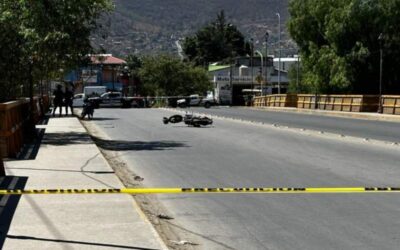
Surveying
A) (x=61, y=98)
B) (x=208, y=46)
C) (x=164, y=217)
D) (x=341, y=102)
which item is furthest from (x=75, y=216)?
(x=208, y=46)

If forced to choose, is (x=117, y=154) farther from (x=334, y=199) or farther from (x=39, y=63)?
(x=334, y=199)

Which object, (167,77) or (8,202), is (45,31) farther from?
(167,77)

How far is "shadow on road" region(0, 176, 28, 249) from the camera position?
8281 millimetres

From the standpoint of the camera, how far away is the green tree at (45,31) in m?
22.4

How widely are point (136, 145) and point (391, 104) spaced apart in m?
28.3

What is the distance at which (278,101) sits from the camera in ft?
239

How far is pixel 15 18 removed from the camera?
22.8 m

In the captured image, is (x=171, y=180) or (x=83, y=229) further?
(x=171, y=180)

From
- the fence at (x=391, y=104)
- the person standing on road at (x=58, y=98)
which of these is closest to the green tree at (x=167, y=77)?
the fence at (x=391, y=104)

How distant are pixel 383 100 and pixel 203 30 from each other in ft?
391

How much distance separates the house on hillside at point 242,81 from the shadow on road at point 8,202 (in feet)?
278

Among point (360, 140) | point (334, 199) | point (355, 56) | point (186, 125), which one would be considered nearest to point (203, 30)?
point (355, 56)

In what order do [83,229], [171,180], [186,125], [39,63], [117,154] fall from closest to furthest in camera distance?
[83,229]
[171,180]
[117,154]
[39,63]
[186,125]

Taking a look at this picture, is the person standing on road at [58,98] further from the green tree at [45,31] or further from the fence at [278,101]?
the fence at [278,101]
